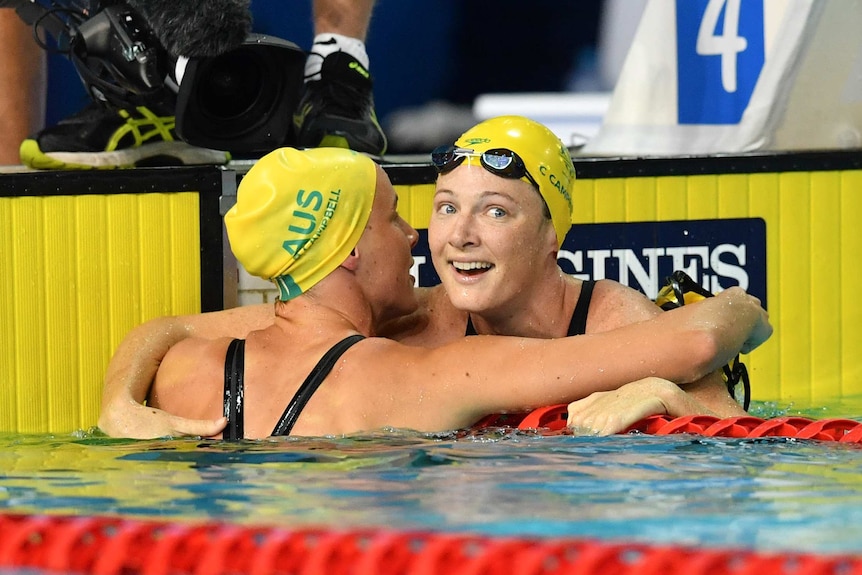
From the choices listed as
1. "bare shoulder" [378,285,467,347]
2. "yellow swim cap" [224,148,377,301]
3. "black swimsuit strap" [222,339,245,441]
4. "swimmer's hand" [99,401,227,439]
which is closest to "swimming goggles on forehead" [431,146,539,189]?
"yellow swim cap" [224,148,377,301]

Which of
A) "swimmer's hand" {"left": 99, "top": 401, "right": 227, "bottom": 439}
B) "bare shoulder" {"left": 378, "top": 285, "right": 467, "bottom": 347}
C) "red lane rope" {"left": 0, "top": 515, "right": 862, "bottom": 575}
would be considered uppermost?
"bare shoulder" {"left": 378, "top": 285, "right": 467, "bottom": 347}

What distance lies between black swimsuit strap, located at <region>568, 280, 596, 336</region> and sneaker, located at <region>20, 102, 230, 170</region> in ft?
5.45

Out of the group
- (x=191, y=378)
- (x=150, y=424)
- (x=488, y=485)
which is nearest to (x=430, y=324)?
(x=191, y=378)

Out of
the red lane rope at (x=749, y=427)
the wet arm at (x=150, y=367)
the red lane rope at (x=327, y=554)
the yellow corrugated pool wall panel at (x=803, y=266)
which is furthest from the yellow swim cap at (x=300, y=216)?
the yellow corrugated pool wall panel at (x=803, y=266)

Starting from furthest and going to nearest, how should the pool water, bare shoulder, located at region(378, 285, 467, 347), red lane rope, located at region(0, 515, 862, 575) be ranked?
bare shoulder, located at region(378, 285, 467, 347)
the pool water
red lane rope, located at region(0, 515, 862, 575)

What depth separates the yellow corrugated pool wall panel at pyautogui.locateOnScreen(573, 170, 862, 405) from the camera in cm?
463

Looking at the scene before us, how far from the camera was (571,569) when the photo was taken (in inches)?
79.3

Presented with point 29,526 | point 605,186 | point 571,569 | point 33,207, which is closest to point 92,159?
point 33,207

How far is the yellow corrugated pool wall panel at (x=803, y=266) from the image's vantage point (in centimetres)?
463

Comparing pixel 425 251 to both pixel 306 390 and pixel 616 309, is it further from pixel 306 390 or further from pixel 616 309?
pixel 306 390

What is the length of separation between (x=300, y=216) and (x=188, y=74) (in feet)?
3.89

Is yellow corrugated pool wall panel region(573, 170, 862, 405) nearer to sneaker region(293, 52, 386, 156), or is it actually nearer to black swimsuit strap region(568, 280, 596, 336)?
sneaker region(293, 52, 386, 156)

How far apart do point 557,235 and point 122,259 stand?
162 centimetres

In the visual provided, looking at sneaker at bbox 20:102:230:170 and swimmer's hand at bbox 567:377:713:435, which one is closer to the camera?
swimmer's hand at bbox 567:377:713:435
